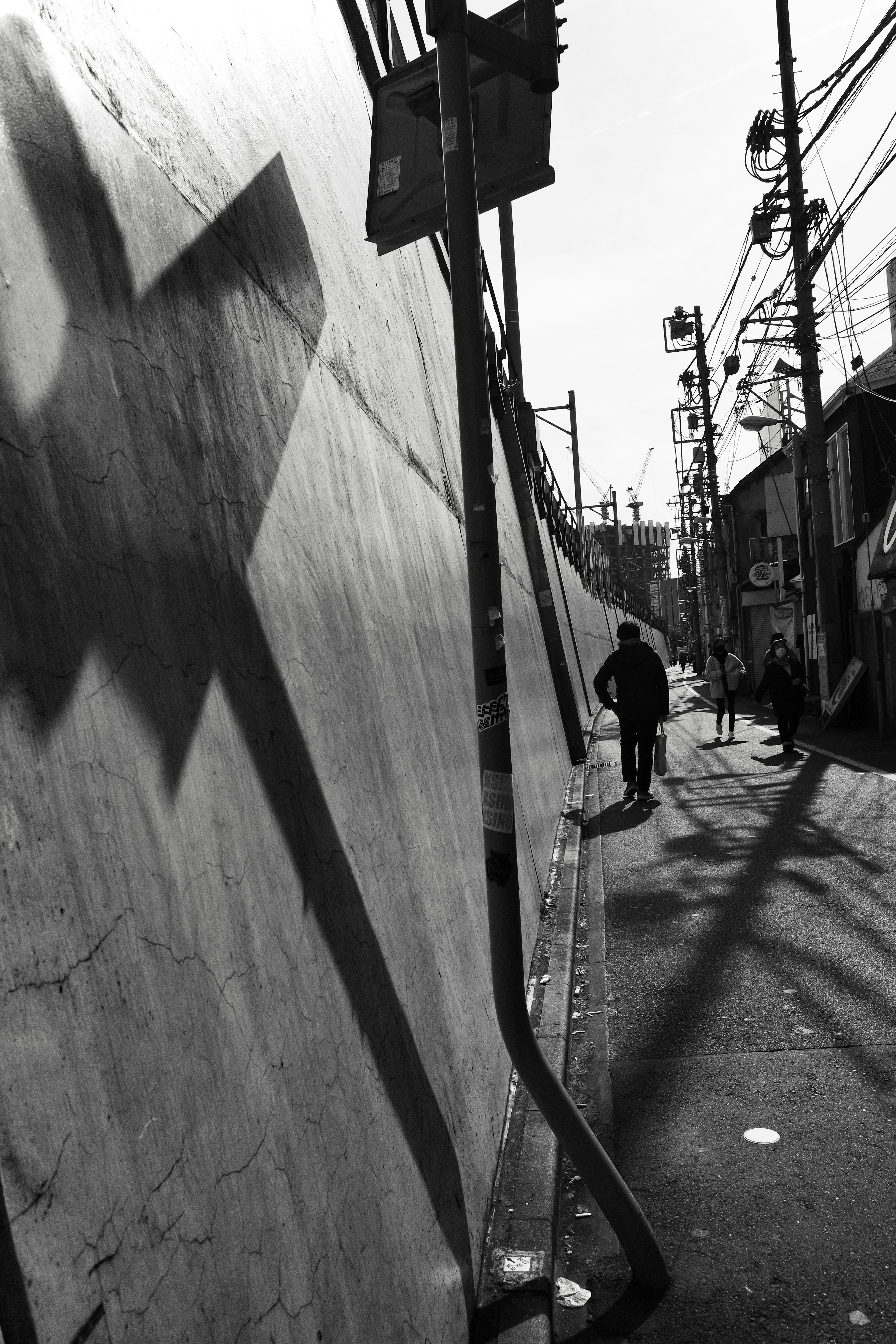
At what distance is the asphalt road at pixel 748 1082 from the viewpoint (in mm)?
2980

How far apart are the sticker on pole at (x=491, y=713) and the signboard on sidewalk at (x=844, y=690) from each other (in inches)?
758

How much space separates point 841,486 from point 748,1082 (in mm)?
24990

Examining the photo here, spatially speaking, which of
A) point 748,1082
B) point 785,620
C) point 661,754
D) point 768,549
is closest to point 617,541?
point 768,549

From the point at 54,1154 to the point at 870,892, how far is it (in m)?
6.91

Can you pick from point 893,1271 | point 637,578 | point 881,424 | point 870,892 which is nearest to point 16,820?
point 893,1271

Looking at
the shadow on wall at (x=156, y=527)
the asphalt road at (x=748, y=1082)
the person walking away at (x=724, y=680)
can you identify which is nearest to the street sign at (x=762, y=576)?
the person walking away at (x=724, y=680)

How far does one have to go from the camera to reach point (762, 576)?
44.2m

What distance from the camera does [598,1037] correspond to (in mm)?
5109

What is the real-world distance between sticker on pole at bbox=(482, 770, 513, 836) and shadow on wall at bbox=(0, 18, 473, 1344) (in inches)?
13.5

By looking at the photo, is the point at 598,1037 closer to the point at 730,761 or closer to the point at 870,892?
the point at 870,892

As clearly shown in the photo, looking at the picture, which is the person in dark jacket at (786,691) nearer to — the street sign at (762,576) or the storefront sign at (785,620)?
the storefront sign at (785,620)

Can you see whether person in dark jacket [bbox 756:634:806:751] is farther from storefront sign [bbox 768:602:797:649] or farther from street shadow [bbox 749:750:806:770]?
storefront sign [bbox 768:602:797:649]

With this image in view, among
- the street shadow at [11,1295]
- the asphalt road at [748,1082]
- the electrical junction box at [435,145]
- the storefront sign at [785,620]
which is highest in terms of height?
the electrical junction box at [435,145]

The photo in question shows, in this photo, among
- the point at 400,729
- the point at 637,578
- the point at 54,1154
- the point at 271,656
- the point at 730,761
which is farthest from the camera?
the point at 637,578
